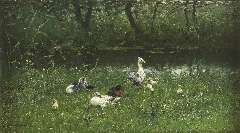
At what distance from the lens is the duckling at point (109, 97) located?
1059 cm

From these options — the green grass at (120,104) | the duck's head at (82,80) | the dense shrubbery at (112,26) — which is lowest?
the green grass at (120,104)

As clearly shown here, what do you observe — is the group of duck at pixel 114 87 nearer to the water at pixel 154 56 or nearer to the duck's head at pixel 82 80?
the duck's head at pixel 82 80

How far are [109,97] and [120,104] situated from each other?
196mm

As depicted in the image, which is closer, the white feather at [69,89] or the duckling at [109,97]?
the duckling at [109,97]

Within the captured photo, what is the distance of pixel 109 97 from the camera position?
1065 cm

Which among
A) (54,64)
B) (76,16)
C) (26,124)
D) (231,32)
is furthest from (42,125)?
(231,32)

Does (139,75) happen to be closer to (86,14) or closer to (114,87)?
(114,87)

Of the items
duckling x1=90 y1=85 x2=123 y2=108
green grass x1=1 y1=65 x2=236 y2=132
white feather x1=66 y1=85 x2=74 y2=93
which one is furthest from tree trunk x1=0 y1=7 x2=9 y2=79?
duckling x1=90 y1=85 x2=123 y2=108

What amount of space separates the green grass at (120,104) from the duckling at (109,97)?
2.7 inches

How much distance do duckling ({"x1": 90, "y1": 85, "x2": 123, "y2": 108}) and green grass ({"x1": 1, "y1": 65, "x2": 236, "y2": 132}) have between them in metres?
0.07

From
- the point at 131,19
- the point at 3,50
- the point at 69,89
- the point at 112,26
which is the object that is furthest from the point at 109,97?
the point at 3,50

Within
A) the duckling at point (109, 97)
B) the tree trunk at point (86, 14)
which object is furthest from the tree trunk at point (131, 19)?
the duckling at point (109, 97)

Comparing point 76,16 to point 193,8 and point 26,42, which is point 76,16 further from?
point 193,8

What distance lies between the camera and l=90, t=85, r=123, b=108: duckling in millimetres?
10594
